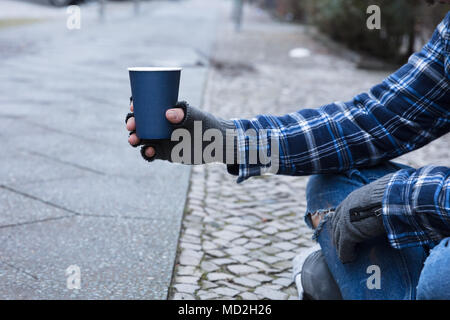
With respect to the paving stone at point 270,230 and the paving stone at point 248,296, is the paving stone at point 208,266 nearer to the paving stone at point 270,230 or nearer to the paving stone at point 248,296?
the paving stone at point 248,296

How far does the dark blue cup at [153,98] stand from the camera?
56.2 inches

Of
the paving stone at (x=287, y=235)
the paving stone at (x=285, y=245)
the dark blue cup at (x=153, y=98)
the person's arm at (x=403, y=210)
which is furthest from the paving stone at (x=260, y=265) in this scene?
the dark blue cup at (x=153, y=98)

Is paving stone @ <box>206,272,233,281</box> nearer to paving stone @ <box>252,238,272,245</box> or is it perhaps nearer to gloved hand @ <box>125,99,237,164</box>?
paving stone @ <box>252,238,272,245</box>

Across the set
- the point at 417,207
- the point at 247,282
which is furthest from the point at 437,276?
the point at 247,282

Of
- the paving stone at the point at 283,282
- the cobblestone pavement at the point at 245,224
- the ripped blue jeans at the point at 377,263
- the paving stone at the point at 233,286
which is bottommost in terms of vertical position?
the cobblestone pavement at the point at 245,224

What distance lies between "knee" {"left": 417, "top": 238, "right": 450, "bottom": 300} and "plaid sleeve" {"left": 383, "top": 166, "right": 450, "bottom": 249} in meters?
0.05

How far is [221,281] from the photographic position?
2398 millimetres

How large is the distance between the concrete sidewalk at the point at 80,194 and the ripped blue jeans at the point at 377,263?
68cm

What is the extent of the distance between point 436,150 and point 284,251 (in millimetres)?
2541

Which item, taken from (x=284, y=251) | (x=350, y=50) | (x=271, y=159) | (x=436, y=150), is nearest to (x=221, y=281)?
(x=284, y=251)

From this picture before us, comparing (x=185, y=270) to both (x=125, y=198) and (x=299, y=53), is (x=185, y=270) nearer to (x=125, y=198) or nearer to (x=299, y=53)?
(x=125, y=198)

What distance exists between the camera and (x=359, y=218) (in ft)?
5.11

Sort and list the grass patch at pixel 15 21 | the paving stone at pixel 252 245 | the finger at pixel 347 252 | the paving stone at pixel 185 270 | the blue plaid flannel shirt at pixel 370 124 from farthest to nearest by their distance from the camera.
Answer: the grass patch at pixel 15 21 < the paving stone at pixel 252 245 < the paving stone at pixel 185 270 < the blue plaid flannel shirt at pixel 370 124 < the finger at pixel 347 252
